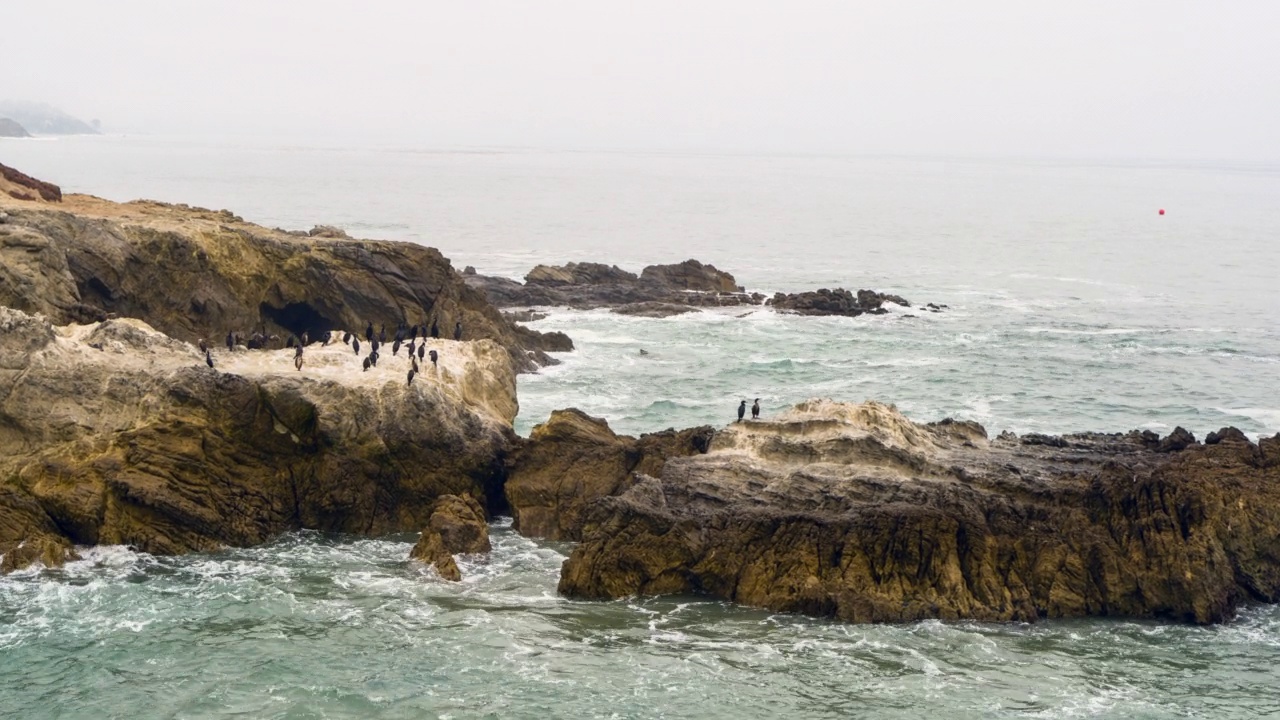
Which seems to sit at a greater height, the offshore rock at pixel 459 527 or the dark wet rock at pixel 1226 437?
the dark wet rock at pixel 1226 437

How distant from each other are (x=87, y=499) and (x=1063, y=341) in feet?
156

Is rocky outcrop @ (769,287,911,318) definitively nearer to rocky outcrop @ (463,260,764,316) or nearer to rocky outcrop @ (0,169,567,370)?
rocky outcrop @ (463,260,764,316)

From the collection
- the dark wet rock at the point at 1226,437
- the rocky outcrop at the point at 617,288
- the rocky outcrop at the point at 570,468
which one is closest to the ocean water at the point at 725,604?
the rocky outcrop at the point at 570,468

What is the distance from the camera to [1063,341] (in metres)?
63.5

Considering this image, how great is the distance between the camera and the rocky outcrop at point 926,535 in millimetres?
27266

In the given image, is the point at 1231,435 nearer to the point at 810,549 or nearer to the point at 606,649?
the point at 810,549

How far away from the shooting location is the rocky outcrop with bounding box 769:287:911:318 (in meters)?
68.8

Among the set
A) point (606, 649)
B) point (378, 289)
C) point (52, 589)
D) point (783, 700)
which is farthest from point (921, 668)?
point (378, 289)

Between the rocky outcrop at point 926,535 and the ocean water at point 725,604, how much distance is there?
619 millimetres

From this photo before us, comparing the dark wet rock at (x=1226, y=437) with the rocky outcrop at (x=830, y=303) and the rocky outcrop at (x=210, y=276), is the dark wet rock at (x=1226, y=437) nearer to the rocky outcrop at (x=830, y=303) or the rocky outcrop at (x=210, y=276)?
the rocky outcrop at (x=210, y=276)

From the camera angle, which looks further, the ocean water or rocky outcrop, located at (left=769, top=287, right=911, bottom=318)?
rocky outcrop, located at (left=769, top=287, right=911, bottom=318)

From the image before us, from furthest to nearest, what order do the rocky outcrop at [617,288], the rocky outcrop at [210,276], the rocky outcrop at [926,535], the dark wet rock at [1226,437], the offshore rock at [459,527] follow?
the rocky outcrop at [617,288] < the rocky outcrop at [210,276] < the dark wet rock at [1226,437] < the offshore rock at [459,527] < the rocky outcrop at [926,535]

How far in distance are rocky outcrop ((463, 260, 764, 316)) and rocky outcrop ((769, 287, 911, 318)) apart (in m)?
1.93

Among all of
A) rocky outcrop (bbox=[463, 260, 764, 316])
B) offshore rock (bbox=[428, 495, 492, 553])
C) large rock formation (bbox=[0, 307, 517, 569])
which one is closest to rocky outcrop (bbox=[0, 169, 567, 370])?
large rock formation (bbox=[0, 307, 517, 569])
